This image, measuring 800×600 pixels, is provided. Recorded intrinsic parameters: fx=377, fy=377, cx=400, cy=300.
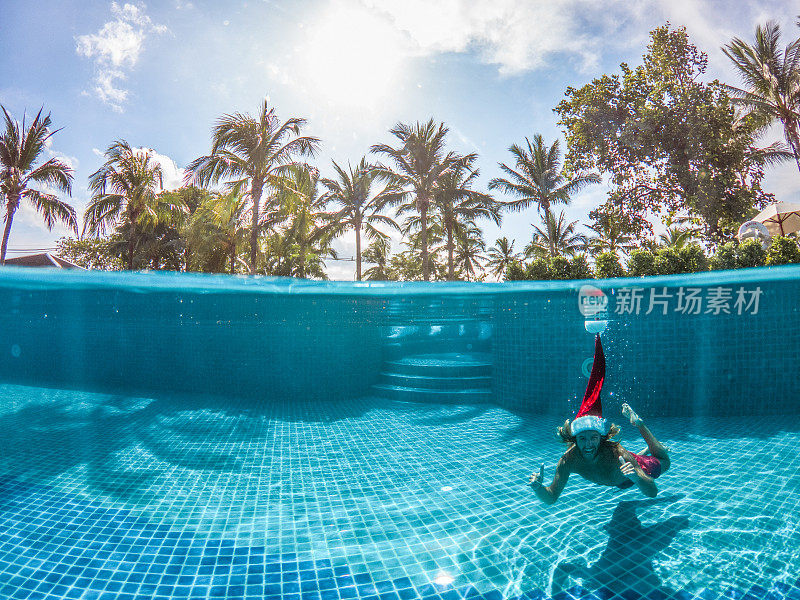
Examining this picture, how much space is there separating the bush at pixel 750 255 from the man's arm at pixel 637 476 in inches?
436

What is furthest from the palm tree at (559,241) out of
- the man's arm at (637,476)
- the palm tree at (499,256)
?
the man's arm at (637,476)

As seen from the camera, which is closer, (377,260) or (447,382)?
(447,382)

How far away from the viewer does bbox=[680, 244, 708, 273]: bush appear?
11.3m

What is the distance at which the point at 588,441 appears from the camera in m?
3.05

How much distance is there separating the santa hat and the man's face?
4 centimetres

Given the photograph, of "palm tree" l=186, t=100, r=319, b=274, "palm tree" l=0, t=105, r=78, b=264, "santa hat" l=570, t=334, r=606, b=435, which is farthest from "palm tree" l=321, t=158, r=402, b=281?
"santa hat" l=570, t=334, r=606, b=435

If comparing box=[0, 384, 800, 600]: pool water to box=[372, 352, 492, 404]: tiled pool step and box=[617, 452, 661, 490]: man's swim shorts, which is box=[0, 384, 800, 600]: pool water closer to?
box=[617, 452, 661, 490]: man's swim shorts

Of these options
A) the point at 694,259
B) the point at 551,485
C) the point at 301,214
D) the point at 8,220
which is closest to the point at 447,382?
the point at 551,485

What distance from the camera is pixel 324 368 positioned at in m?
9.17

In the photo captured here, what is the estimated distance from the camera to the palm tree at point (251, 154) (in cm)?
1519

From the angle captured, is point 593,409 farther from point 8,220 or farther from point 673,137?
point 8,220

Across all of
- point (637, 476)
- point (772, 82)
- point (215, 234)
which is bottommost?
point (637, 476)

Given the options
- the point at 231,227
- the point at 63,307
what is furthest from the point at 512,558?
the point at 231,227

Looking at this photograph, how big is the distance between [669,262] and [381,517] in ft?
39.4
